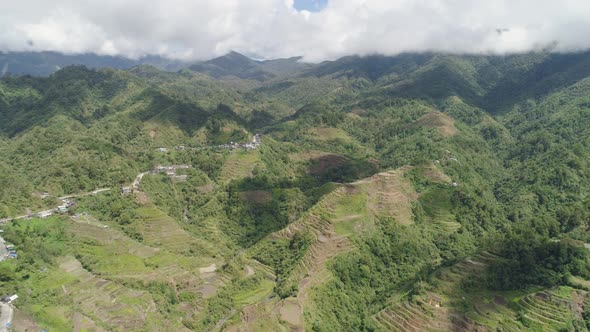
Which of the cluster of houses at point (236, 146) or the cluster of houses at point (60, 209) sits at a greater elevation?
the cluster of houses at point (236, 146)

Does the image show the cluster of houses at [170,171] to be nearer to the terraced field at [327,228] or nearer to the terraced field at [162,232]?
the terraced field at [162,232]

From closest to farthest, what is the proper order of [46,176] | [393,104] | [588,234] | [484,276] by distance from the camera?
1. [484,276]
2. [588,234]
3. [46,176]
4. [393,104]

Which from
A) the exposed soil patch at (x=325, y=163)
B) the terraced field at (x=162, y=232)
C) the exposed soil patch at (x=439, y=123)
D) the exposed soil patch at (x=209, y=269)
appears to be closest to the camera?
the exposed soil patch at (x=209, y=269)

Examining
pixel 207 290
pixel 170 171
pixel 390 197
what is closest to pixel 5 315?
pixel 207 290

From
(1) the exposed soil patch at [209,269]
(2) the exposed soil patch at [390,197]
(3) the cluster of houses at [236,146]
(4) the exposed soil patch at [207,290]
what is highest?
(3) the cluster of houses at [236,146]

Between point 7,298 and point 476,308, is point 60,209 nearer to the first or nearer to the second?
point 7,298

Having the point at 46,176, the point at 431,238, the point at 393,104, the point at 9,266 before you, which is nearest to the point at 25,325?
the point at 9,266

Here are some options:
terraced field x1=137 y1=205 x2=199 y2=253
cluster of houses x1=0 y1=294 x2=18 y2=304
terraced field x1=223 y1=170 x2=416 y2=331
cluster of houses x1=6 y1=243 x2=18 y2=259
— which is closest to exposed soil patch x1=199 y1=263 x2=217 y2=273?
terraced field x1=137 y1=205 x2=199 y2=253

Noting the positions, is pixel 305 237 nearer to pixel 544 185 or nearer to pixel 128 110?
pixel 544 185

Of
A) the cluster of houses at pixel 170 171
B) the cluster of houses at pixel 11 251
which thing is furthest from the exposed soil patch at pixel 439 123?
the cluster of houses at pixel 11 251
